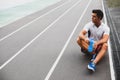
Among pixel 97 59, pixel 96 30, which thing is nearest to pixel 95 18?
pixel 96 30

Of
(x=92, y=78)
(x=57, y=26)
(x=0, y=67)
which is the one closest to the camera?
(x=92, y=78)

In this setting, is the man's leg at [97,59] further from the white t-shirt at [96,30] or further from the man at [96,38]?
the white t-shirt at [96,30]

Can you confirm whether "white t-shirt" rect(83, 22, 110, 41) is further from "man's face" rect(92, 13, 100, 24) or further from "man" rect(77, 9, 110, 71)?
"man's face" rect(92, 13, 100, 24)

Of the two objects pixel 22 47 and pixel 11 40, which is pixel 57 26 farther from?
pixel 22 47

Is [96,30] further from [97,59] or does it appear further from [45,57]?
[45,57]

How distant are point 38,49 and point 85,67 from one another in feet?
8.74

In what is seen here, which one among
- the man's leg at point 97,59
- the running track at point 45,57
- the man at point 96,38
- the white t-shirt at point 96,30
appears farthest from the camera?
the white t-shirt at point 96,30

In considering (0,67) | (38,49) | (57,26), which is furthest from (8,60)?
(57,26)

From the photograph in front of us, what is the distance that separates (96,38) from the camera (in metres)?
8.44

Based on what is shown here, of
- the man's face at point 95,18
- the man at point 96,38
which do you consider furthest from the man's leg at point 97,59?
the man's face at point 95,18

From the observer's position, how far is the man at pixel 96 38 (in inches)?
309

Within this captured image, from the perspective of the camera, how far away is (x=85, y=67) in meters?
7.89

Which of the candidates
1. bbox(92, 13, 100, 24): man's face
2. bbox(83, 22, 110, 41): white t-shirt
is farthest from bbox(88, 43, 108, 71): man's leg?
bbox(92, 13, 100, 24): man's face

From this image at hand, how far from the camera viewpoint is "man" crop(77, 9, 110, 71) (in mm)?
7838
